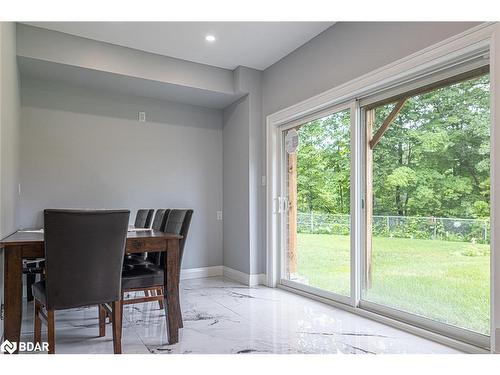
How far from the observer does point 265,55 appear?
3.91 metres

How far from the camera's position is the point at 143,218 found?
3902mm

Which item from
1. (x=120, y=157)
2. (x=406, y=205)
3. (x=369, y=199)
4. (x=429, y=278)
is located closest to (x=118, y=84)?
(x=120, y=157)

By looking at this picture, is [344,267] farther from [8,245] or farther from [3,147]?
[3,147]

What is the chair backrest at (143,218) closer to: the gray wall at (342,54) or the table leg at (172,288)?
the table leg at (172,288)

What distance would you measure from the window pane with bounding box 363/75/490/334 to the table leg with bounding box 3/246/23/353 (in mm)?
2571

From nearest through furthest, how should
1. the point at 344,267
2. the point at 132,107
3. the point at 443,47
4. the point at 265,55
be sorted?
the point at 443,47
the point at 344,267
the point at 265,55
the point at 132,107

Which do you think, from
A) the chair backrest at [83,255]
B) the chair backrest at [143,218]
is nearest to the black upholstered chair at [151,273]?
the chair backrest at [83,255]

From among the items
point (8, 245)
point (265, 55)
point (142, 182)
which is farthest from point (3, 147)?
point (265, 55)

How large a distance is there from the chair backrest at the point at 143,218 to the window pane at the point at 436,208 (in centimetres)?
226

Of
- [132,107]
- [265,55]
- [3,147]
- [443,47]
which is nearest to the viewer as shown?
[443,47]

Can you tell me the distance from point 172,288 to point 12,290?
94cm

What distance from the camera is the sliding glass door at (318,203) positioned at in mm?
3312
